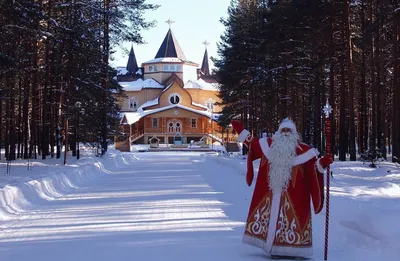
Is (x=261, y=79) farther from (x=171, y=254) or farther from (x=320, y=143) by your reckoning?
(x=171, y=254)

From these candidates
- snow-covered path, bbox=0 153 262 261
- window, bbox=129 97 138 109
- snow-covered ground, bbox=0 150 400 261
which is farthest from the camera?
window, bbox=129 97 138 109

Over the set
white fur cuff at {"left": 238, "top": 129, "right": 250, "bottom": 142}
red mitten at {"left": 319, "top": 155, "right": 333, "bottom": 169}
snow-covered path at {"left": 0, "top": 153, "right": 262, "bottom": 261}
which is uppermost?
white fur cuff at {"left": 238, "top": 129, "right": 250, "bottom": 142}

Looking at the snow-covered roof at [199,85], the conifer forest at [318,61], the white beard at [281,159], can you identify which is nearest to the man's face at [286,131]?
the white beard at [281,159]

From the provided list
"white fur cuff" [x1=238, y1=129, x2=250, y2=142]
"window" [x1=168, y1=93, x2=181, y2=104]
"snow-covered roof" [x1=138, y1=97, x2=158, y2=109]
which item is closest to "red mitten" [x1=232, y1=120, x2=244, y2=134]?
"white fur cuff" [x1=238, y1=129, x2=250, y2=142]

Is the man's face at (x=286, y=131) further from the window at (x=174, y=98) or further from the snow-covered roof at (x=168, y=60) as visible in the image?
the snow-covered roof at (x=168, y=60)

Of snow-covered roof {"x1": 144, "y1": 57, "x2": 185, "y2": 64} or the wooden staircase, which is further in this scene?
snow-covered roof {"x1": 144, "y1": 57, "x2": 185, "y2": 64}

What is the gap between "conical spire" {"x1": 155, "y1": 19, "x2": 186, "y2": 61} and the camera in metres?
88.8

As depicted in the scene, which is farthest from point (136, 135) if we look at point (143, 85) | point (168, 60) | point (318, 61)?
point (318, 61)

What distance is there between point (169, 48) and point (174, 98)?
11682mm

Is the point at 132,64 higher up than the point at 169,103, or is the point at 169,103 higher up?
the point at 132,64

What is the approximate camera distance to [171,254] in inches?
265

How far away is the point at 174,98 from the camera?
267 ft

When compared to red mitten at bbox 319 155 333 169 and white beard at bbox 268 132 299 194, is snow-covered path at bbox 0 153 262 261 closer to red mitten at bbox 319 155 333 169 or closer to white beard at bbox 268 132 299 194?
white beard at bbox 268 132 299 194

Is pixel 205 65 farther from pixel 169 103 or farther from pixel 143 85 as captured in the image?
pixel 169 103
